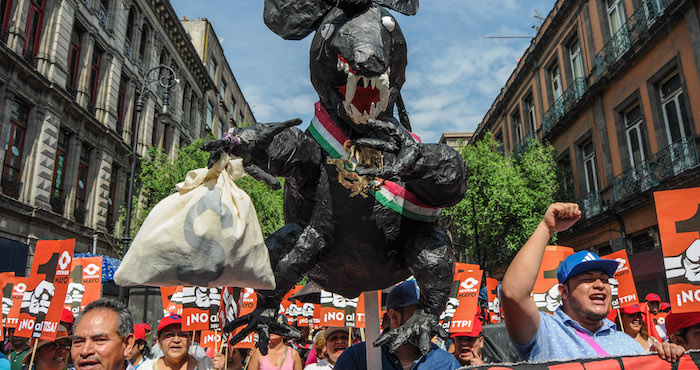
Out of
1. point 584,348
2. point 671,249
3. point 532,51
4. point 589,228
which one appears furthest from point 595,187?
point 584,348

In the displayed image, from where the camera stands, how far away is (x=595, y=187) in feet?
66.1

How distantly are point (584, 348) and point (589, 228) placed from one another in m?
19.0

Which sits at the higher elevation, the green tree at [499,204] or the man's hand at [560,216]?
the green tree at [499,204]

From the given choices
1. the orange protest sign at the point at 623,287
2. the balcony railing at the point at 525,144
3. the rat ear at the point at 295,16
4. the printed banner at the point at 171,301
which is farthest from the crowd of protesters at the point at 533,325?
the balcony railing at the point at 525,144

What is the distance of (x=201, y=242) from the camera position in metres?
1.76

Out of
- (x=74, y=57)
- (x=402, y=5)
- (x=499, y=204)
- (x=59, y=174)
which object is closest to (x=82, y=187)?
(x=59, y=174)

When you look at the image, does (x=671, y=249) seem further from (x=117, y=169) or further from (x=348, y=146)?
(x=117, y=169)

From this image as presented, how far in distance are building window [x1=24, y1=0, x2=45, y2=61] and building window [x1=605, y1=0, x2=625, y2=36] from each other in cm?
1926

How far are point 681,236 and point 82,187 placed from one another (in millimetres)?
20287

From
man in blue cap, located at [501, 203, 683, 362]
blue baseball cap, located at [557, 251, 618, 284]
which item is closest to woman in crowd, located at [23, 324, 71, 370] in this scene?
man in blue cap, located at [501, 203, 683, 362]

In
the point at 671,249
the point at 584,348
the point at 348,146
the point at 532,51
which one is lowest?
the point at 584,348

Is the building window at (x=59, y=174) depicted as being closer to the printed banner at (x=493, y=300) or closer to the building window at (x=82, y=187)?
the building window at (x=82, y=187)

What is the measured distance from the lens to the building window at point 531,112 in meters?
25.6

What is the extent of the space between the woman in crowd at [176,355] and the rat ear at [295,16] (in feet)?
12.5
